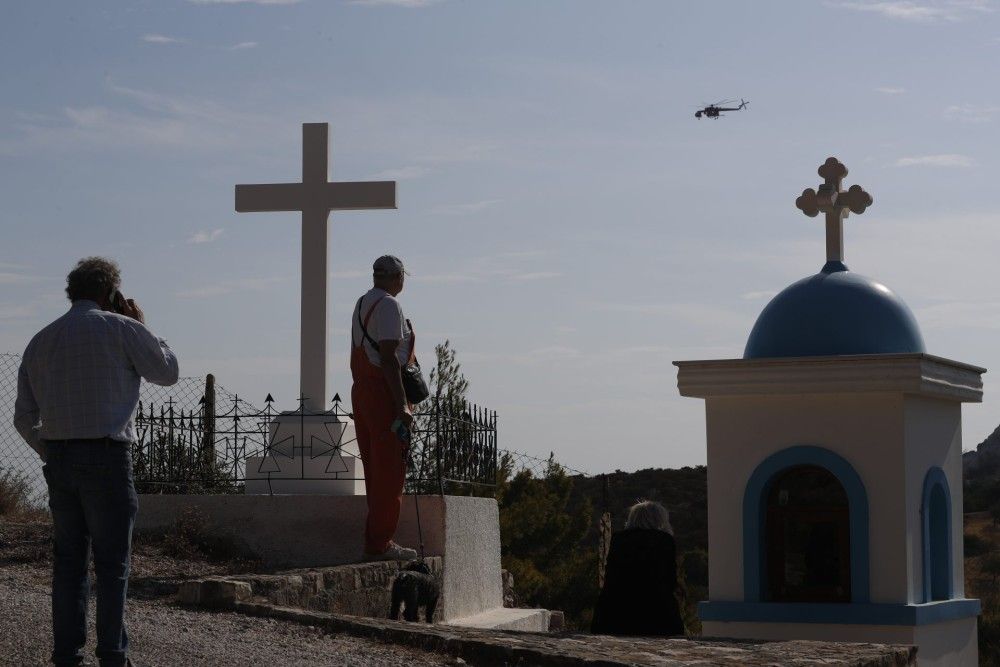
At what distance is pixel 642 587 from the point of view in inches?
297

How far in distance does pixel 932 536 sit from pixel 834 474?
4.68 ft

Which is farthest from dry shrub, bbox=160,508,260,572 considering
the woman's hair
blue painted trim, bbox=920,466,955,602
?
blue painted trim, bbox=920,466,955,602

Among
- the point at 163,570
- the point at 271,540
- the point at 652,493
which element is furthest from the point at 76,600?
the point at 652,493

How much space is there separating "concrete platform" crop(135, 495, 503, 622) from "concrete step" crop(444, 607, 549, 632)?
0.17m

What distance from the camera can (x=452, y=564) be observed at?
9969mm

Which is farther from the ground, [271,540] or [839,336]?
[839,336]

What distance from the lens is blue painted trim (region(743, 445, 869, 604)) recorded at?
428 inches

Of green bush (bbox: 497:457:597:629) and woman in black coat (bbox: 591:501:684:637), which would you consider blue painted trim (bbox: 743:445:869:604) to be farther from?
green bush (bbox: 497:457:597:629)

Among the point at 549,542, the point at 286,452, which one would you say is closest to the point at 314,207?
the point at 286,452

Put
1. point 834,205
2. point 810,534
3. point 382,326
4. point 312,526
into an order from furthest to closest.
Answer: point 834,205 → point 810,534 → point 312,526 → point 382,326

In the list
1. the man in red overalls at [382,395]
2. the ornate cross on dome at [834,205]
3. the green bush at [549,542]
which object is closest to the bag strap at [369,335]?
the man in red overalls at [382,395]

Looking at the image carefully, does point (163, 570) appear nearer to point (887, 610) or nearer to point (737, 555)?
point (737, 555)

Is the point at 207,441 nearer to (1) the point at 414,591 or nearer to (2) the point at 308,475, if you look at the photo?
(2) the point at 308,475

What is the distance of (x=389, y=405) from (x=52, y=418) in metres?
3.61
